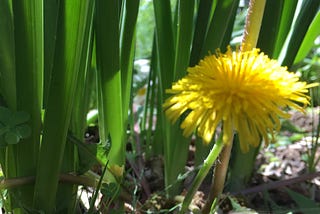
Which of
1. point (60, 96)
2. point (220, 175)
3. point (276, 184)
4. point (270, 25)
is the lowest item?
point (276, 184)

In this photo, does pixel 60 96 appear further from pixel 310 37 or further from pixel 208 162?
pixel 310 37

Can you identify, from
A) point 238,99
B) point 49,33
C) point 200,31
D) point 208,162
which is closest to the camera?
point 238,99

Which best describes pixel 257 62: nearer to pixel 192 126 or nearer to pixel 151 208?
pixel 192 126

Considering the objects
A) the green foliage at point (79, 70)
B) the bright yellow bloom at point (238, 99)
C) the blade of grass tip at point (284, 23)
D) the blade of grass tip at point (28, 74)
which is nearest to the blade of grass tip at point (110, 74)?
the green foliage at point (79, 70)

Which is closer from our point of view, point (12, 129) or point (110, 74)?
point (12, 129)

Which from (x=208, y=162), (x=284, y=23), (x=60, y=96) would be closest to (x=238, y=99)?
(x=208, y=162)

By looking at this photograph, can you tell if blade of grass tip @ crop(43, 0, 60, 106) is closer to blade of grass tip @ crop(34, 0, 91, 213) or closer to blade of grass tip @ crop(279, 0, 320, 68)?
blade of grass tip @ crop(34, 0, 91, 213)

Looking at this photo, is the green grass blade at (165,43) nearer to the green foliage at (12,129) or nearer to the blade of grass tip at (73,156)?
the blade of grass tip at (73,156)

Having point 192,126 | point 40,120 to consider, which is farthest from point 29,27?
point 192,126

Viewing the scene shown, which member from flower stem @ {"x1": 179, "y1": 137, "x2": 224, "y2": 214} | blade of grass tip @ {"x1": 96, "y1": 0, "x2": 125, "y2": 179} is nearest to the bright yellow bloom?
flower stem @ {"x1": 179, "y1": 137, "x2": 224, "y2": 214}
